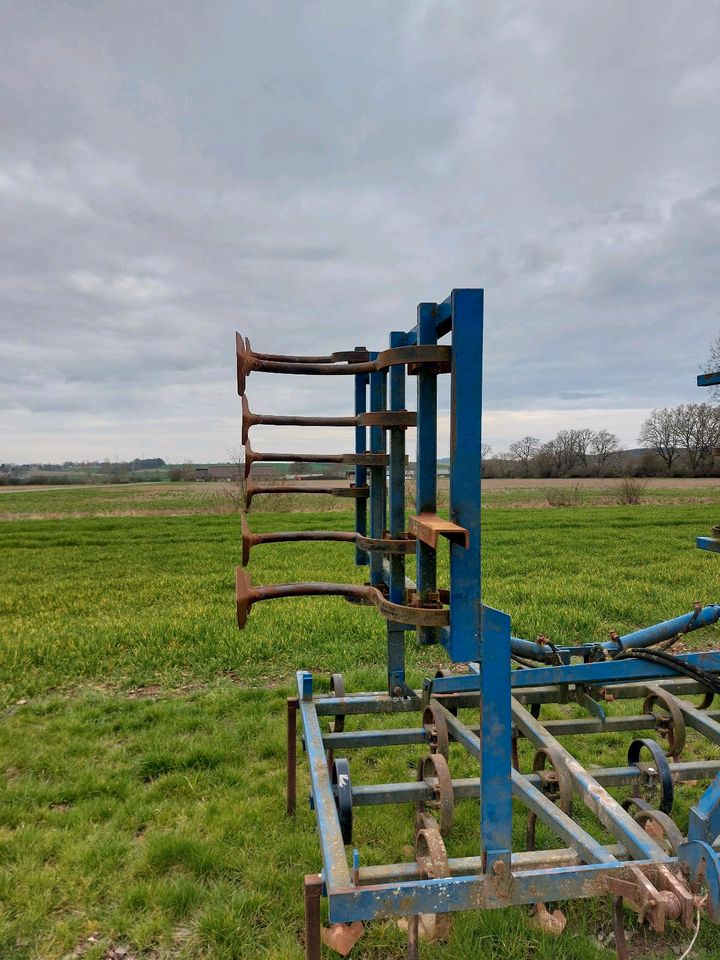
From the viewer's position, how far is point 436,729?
350cm

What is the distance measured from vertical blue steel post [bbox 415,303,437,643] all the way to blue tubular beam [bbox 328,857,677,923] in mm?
877

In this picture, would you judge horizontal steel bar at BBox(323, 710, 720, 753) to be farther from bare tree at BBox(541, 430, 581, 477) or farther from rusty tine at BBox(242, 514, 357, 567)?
bare tree at BBox(541, 430, 581, 477)

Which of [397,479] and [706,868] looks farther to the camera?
[397,479]

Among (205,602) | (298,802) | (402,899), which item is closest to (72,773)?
(298,802)

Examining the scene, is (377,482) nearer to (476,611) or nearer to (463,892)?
(476,611)

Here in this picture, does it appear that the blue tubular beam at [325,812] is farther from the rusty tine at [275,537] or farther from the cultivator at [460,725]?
the rusty tine at [275,537]

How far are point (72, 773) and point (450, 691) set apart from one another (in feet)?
9.75

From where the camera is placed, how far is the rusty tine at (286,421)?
3.67 metres

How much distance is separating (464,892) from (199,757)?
3.28m

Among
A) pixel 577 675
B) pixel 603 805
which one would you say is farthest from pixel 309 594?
pixel 577 675

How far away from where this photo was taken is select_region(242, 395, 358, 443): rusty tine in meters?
3.67

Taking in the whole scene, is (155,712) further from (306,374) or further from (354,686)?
(306,374)

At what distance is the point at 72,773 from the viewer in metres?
4.59

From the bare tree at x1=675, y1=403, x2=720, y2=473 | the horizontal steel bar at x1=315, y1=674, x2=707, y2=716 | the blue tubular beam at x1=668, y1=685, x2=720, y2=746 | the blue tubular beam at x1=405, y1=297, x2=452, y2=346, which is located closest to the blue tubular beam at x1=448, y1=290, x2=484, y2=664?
the blue tubular beam at x1=405, y1=297, x2=452, y2=346
